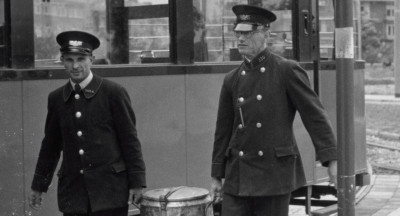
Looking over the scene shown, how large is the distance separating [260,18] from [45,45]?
1614 millimetres

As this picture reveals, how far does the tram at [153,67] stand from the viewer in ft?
19.3

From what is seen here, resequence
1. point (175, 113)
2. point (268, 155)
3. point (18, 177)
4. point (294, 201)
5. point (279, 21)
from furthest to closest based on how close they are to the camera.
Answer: point (294, 201), point (279, 21), point (175, 113), point (18, 177), point (268, 155)

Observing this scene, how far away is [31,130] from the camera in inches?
235

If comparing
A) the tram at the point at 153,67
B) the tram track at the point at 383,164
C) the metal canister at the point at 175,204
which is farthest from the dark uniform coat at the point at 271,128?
the tram track at the point at 383,164

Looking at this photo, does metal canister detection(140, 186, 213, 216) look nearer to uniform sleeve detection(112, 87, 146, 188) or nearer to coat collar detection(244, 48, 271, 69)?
uniform sleeve detection(112, 87, 146, 188)

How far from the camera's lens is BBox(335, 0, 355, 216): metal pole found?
505cm

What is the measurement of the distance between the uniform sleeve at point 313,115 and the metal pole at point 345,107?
0.06 meters

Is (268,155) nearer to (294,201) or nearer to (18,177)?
(18,177)

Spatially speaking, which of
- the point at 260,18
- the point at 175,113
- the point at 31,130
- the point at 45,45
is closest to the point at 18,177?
the point at 31,130

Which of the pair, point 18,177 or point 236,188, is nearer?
point 236,188

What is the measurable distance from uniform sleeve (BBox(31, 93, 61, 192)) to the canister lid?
57 cm

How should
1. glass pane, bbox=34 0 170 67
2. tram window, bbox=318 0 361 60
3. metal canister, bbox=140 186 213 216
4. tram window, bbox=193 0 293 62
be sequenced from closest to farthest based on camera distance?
metal canister, bbox=140 186 213 216 → glass pane, bbox=34 0 170 67 → tram window, bbox=193 0 293 62 → tram window, bbox=318 0 361 60

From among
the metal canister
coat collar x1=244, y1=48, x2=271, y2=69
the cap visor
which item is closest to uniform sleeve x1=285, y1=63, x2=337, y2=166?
coat collar x1=244, y1=48, x2=271, y2=69

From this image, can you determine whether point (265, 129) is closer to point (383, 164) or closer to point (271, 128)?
point (271, 128)
